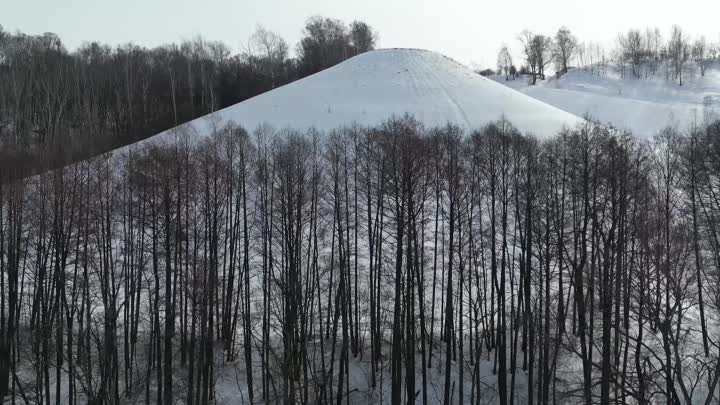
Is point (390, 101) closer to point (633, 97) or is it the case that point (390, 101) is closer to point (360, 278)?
point (360, 278)

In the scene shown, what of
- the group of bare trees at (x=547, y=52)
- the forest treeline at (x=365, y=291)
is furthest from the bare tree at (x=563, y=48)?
the forest treeline at (x=365, y=291)

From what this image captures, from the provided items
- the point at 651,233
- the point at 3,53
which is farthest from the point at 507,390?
the point at 3,53

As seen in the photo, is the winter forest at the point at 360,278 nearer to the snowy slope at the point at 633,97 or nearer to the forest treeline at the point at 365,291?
the forest treeline at the point at 365,291

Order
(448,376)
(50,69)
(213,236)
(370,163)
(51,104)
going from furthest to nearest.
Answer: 1. (50,69)
2. (51,104)
3. (370,163)
4. (213,236)
5. (448,376)

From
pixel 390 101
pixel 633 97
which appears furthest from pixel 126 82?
pixel 633 97

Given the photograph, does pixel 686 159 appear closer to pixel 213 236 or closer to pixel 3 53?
pixel 213 236

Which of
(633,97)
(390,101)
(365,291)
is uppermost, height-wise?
(633,97)

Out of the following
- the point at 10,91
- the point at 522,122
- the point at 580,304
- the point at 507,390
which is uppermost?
the point at 10,91
